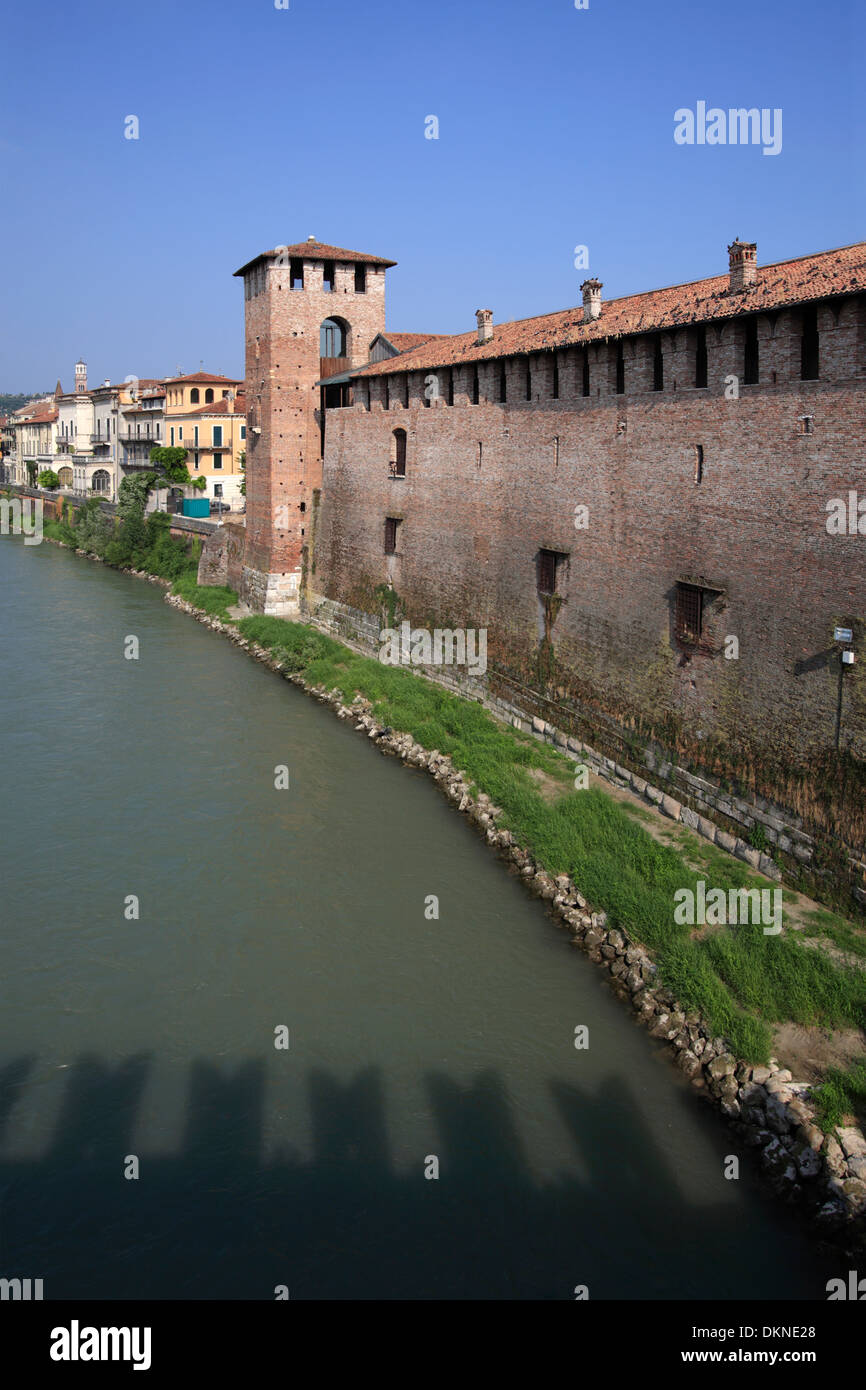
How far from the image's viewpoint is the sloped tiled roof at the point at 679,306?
9.22 meters

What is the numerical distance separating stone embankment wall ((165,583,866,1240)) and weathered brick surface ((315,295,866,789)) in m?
2.27

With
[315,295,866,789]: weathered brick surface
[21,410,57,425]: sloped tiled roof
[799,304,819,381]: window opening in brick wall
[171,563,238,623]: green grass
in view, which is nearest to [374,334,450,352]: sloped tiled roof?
[315,295,866,789]: weathered brick surface

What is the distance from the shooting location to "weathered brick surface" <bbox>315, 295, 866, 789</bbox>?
916cm

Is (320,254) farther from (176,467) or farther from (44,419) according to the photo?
(44,419)

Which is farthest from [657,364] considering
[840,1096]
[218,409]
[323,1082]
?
[218,409]

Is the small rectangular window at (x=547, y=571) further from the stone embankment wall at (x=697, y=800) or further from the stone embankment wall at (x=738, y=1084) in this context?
the stone embankment wall at (x=738, y=1084)

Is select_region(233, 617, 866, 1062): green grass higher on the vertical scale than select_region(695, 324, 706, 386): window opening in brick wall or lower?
lower

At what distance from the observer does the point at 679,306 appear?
36.7ft

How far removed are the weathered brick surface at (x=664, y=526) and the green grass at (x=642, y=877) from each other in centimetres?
112

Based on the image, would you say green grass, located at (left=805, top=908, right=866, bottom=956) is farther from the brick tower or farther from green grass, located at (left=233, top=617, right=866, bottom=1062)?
the brick tower

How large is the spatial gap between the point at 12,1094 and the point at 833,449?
327 inches
